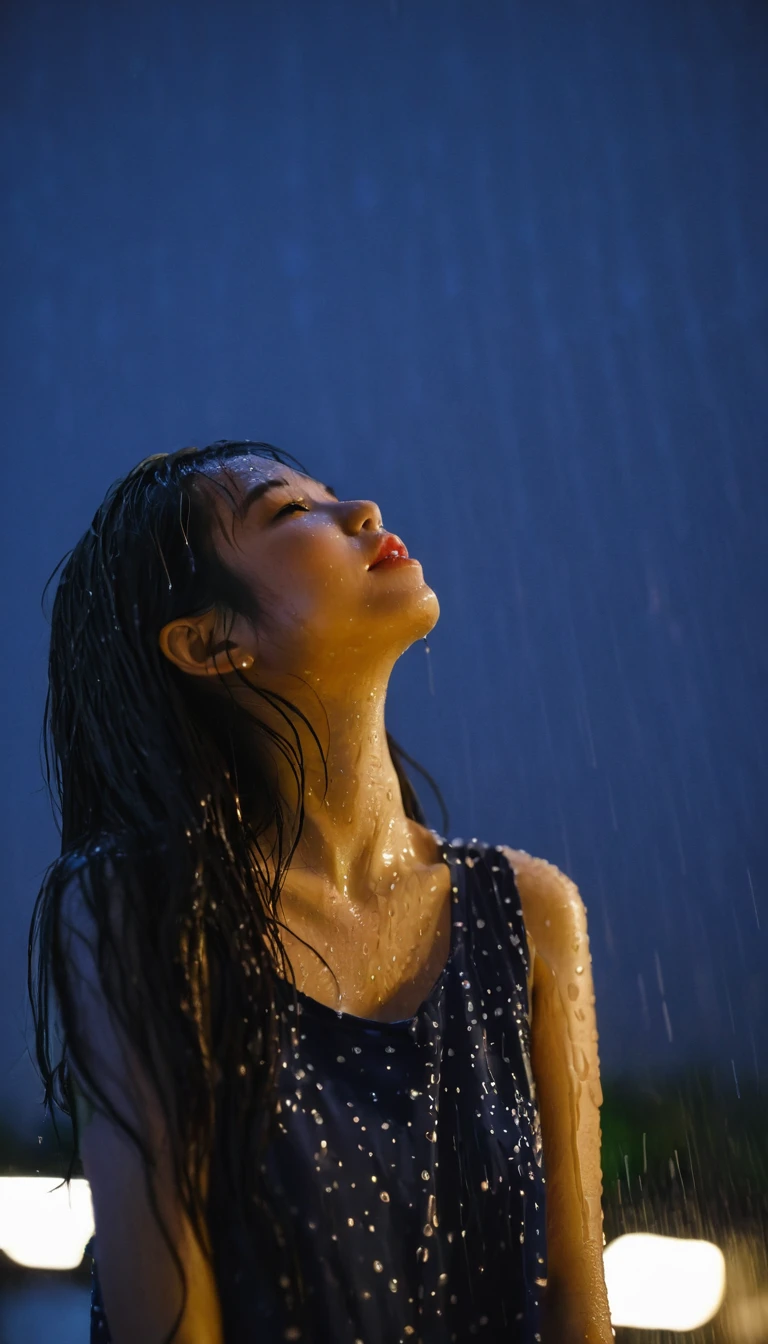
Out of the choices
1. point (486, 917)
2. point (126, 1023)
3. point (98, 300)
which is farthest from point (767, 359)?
Result: point (126, 1023)

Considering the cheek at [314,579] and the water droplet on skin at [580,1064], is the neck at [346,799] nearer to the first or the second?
the cheek at [314,579]

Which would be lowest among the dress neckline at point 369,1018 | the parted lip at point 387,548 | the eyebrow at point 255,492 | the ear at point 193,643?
the dress neckline at point 369,1018

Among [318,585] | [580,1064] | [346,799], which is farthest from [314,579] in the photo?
[580,1064]

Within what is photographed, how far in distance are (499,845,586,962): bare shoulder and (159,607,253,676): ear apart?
0.44 metres

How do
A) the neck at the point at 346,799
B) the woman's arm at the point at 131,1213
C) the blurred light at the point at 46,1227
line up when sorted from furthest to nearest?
the blurred light at the point at 46,1227, the neck at the point at 346,799, the woman's arm at the point at 131,1213

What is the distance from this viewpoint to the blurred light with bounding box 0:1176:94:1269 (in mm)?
2119

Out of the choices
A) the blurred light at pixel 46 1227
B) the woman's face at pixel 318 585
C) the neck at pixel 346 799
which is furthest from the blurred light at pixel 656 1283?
the woman's face at pixel 318 585

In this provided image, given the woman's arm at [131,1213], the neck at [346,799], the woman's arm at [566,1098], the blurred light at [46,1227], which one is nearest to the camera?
the woman's arm at [131,1213]

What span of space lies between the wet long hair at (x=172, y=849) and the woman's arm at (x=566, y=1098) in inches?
11.5

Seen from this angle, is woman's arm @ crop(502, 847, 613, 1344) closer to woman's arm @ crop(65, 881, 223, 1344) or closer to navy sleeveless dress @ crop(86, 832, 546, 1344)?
navy sleeveless dress @ crop(86, 832, 546, 1344)

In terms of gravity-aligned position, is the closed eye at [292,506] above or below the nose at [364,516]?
above

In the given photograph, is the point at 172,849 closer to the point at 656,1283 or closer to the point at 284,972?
the point at 284,972

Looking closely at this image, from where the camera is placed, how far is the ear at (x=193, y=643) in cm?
125

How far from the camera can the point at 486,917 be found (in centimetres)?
129
